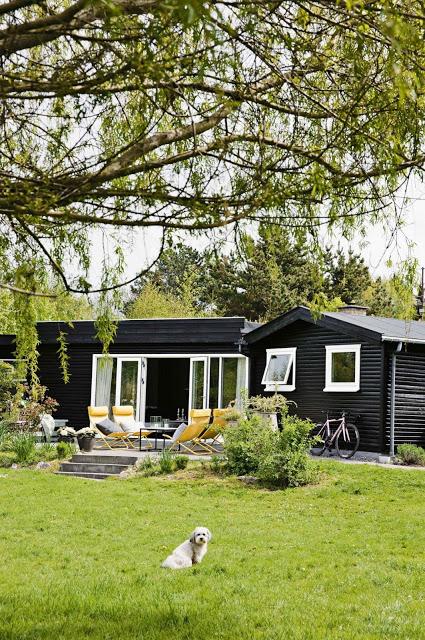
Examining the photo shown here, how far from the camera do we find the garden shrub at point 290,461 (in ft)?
48.0

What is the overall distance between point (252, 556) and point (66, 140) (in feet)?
18.9

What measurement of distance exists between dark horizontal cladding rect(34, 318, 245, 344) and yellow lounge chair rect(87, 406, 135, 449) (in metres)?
2.55

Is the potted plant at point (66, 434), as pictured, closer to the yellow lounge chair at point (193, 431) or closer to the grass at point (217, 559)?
the yellow lounge chair at point (193, 431)

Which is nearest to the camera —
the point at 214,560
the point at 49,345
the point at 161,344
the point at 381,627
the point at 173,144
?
the point at 173,144

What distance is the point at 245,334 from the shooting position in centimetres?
2228

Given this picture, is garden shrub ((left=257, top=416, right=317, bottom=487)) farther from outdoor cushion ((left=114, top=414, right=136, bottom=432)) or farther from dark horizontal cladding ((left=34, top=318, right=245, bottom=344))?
dark horizontal cladding ((left=34, top=318, right=245, bottom=344))

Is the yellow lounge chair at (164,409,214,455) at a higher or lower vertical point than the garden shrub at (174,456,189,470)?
higher

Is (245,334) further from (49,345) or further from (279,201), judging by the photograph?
(279,201)

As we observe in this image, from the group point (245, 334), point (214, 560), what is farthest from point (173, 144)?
point (245, 334)

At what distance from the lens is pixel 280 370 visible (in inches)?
840

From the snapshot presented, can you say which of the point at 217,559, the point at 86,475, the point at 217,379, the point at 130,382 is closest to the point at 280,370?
the point at 217,379

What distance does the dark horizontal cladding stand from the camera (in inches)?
898

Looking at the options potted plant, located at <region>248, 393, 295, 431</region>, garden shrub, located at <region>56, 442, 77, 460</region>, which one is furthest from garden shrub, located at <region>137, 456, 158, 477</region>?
potted plant, located at <region>248, 393, 295, 431</region>

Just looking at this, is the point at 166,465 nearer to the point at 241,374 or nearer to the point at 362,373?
the point at 362,373
